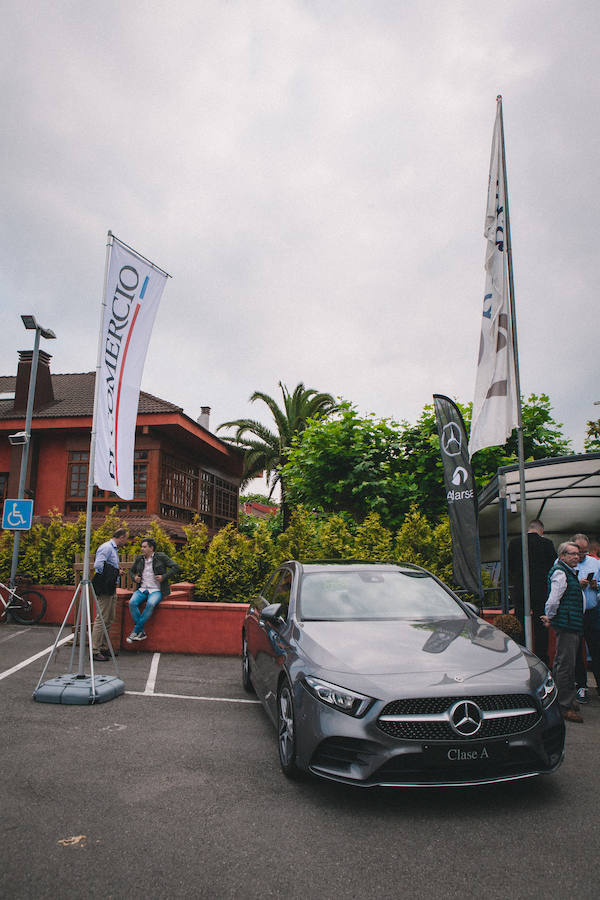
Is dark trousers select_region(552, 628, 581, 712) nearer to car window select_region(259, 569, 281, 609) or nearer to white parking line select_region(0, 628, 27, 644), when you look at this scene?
car window select_region(259, 569, 281, 609)

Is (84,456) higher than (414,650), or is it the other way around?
(84,456)

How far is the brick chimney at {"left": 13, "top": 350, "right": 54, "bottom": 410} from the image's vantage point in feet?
75.3

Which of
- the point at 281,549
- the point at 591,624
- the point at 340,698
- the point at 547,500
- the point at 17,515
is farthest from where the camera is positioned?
the point at 547,500

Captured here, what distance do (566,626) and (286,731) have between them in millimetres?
3078

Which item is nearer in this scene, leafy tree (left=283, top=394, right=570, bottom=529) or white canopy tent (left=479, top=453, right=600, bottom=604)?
white canopy tent (left=479, top=453, right=600, bottom=604)

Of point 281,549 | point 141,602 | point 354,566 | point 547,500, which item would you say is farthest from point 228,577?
point 547,500

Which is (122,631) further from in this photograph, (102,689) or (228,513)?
(228,513)

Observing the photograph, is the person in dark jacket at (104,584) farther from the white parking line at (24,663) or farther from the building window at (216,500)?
the building window at (216,500)

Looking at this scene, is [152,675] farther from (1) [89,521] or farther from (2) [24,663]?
(1) [89,521]

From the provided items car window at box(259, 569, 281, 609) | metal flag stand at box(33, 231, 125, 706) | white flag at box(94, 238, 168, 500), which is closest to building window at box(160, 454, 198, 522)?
white flag at box(94, 238, 168, 500)

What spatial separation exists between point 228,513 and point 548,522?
17.0 m

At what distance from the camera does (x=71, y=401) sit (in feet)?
75.8

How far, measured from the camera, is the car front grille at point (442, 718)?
353cm

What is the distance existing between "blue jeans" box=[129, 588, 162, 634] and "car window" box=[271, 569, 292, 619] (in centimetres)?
403
